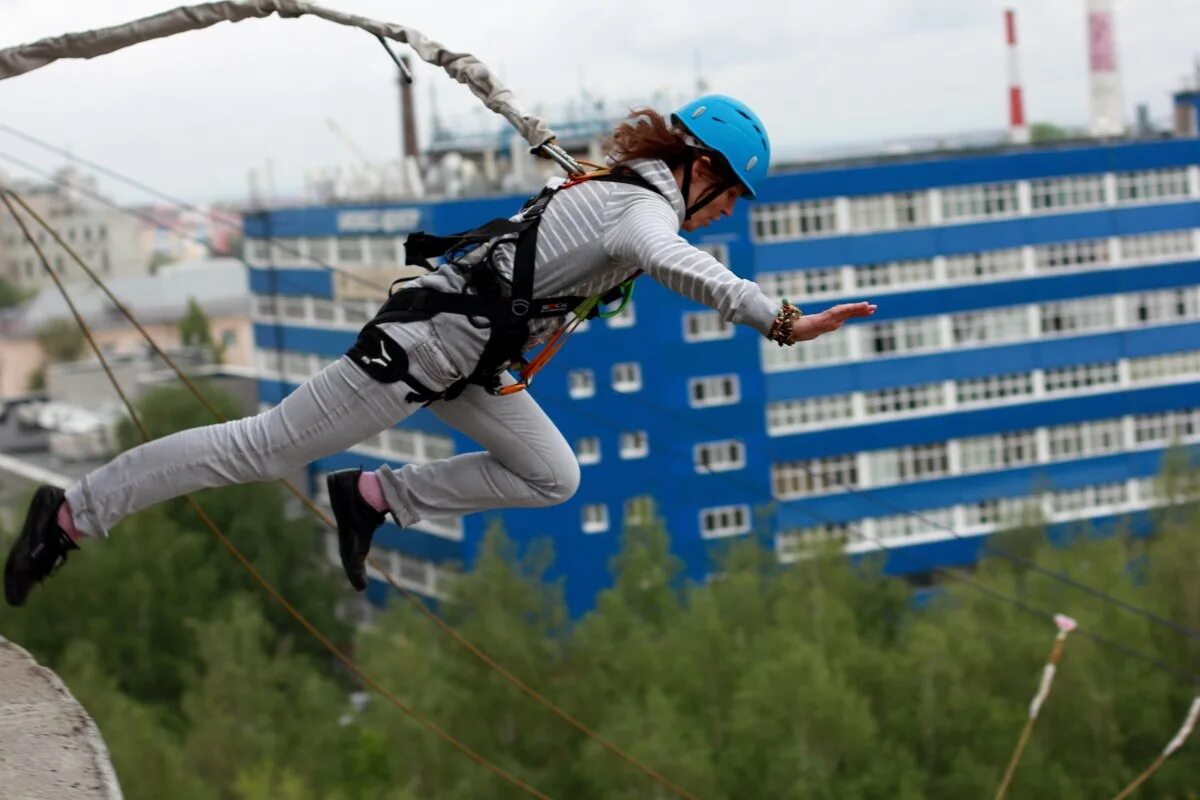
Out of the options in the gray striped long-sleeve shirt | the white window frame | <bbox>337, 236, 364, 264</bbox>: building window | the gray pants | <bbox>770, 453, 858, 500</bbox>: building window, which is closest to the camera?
the gray striped long-sleeve shirt

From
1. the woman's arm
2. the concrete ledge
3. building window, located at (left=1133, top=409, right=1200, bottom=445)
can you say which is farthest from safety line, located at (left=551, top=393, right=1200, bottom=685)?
building window, located at (left=1133, top=409, right=1200, bottom=445)

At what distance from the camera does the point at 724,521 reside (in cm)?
4803

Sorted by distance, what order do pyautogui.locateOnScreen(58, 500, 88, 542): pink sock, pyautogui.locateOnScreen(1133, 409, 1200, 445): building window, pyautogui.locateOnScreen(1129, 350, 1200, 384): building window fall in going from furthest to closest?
pyautogui.locateOnScreen(1133, 409, 1200, 445): building window
pyautogui.locateOnScreen(1129, 350, 1200, 384): building window
pyautogui.locateOnScreen(58, 500, 88, 542): pink sock

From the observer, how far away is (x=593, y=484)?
44938mm

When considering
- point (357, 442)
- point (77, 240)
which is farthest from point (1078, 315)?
point (77, 240)

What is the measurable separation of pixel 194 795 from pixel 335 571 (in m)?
20.0

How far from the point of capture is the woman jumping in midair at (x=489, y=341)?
4.75m

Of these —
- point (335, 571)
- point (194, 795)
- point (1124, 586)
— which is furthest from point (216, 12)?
point (335, 571)

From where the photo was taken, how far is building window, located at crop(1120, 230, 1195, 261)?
2040 inches

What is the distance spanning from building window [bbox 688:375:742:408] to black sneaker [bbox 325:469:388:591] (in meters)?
40.9

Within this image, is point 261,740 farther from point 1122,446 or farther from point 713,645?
point 1122,446

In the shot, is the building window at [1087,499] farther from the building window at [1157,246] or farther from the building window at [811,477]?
the building window at [811,477]

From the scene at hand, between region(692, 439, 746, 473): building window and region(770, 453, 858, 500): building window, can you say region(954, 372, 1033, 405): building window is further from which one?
region(692, 439, 746, 473): building window

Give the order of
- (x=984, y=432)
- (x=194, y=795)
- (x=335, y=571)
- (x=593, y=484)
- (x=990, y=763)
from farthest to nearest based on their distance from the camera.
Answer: (x=984, y=432) < (x=335, y=571) < (x=593, y=484) < (x=990, y=763) < (x=194, y=795)
